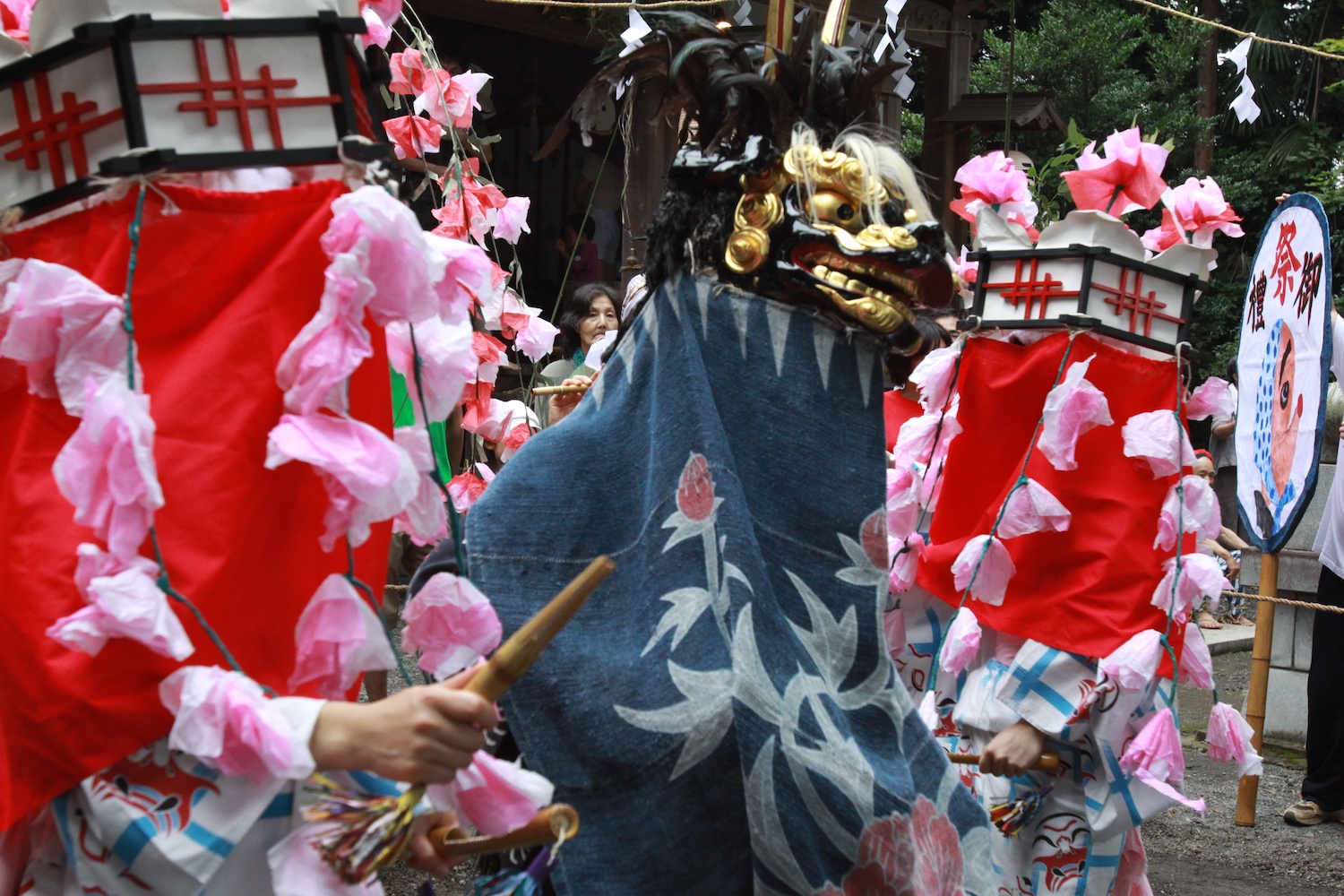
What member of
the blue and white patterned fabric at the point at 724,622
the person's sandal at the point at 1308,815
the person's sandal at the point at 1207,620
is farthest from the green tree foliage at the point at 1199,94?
the blue and white patterned fabric at the point at 724,622

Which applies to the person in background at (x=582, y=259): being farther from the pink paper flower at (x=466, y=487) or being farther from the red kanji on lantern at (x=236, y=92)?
the red kanji on lantern at (x=236, y=92)

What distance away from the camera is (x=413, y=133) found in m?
4.32

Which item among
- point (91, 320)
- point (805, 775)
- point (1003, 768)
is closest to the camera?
point (91, 320)

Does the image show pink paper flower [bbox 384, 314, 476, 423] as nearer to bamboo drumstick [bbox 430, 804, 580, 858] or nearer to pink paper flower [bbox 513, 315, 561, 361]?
bamboo drumstick [bbox 430, 804, 580, 858]

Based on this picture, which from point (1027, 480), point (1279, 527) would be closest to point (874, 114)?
point (1027, 480)

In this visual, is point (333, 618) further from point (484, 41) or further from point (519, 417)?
point (484, 41)

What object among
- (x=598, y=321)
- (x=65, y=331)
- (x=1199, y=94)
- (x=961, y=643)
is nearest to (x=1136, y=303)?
(x=961, y=643)

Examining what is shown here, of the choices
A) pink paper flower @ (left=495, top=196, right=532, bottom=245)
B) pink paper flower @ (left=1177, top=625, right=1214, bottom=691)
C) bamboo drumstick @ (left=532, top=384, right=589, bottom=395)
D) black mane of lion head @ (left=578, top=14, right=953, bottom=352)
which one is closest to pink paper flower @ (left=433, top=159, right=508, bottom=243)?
pink paper flower @ (left=495, top=196, right=532, bottom=245)

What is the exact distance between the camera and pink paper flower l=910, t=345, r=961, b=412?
3926 millimetres

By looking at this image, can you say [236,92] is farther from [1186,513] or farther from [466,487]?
[1186,513]

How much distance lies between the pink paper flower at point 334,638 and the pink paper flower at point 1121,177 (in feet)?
8.95

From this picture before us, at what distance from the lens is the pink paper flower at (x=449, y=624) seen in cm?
193

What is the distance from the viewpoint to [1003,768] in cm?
355

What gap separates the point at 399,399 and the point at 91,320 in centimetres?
122
